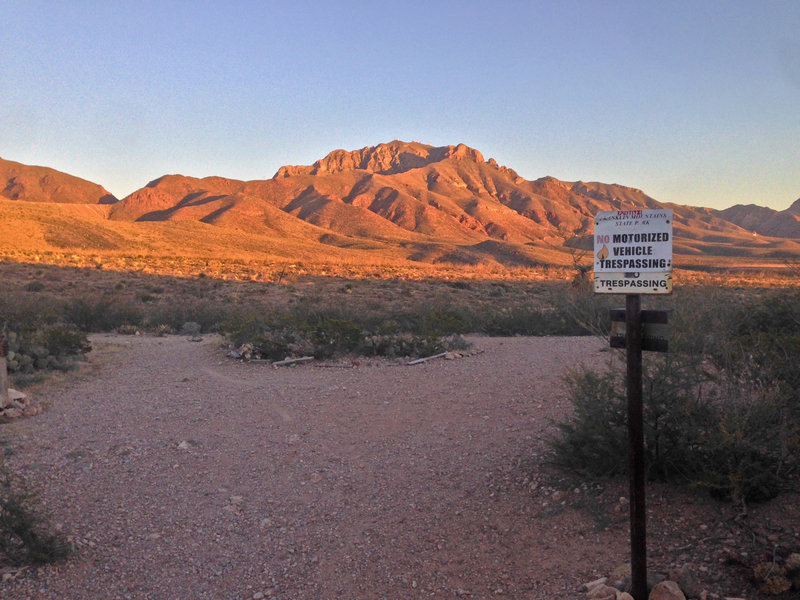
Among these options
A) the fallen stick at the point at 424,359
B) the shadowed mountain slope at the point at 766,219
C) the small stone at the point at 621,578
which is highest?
the shadowed mountain slope at the point at 766,219

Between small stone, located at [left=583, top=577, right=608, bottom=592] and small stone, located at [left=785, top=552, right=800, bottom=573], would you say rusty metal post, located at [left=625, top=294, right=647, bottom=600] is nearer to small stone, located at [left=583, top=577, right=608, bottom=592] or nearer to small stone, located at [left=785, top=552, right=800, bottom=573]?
small stone, located at [left=583, top=577, right=608, bottom=592]

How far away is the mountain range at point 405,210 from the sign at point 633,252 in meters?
73.4

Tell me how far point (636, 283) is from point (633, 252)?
0.18 meters

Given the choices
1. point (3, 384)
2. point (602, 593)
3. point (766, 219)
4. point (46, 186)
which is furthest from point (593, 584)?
point (766, 219)

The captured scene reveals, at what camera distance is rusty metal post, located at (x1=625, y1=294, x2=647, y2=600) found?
3635 mm

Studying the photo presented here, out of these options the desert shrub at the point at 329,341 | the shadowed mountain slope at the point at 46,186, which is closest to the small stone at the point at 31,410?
the desert shrub at the point at 329,341

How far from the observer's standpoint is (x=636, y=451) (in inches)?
145

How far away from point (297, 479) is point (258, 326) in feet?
25.6

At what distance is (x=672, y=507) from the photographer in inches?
186

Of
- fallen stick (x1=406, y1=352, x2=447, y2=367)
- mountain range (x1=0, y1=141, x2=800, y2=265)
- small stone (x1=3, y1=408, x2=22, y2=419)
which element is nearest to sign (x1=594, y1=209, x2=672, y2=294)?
small stone (x1=3, y1=408, x2=22, y2=419)

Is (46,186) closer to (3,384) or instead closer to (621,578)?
(3,384)

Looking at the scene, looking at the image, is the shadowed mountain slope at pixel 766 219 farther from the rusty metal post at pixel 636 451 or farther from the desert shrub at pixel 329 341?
the rusty metal post at pixel 636 451

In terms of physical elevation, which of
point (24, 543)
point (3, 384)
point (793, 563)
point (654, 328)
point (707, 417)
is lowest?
point (24, 543)

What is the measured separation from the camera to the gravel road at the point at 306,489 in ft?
14.6
